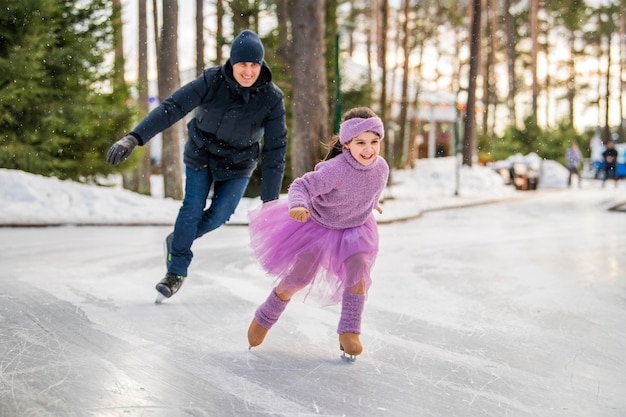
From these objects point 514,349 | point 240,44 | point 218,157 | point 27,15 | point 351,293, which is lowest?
point 514,349

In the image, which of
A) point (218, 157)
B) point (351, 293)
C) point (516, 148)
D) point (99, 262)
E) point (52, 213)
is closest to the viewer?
point (351, 293)

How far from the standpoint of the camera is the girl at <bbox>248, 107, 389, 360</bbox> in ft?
12.7

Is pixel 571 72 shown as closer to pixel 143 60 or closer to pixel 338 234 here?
pixel 143 60

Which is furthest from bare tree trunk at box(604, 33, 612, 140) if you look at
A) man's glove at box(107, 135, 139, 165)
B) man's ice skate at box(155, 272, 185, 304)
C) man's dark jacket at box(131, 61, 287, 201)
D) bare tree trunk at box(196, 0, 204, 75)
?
man's glove at box(107, 135, 139, 165)

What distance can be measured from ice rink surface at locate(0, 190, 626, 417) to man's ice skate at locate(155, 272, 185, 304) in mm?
93

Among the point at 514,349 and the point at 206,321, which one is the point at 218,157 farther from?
the point at 514,349

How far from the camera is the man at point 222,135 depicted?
4.91m

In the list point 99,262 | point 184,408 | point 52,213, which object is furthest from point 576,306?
point 52,213

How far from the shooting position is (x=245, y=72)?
15.9 ft

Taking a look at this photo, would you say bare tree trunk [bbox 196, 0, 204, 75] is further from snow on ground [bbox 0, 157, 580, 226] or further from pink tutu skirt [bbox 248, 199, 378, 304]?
pink tutu skirt [bbox 248, 199, 378, 304]

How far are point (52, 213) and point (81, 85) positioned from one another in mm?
4007

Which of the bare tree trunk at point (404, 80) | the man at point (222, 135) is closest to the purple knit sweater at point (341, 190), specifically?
the man at point (222, 135)

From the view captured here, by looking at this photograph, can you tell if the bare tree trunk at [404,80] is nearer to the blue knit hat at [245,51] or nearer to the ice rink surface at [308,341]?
the ice rink surface at [308,341]

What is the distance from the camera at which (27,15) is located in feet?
44.6
